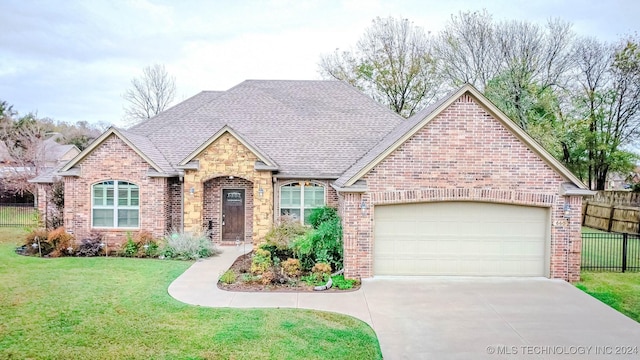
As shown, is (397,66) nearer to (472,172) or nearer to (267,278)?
(472,172)

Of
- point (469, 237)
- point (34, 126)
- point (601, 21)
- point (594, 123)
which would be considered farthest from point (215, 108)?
point (594, 123)

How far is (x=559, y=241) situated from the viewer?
11.6 metres

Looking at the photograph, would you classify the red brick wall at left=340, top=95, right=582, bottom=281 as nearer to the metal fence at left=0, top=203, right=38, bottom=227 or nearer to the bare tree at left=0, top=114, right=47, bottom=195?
the metal fence at left=0, top=203, right=38, bottom=227

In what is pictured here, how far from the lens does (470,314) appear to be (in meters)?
8.91

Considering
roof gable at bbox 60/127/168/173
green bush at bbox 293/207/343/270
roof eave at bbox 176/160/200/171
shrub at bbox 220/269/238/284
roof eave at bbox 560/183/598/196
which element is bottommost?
shrub at bbox 220/269/238/284

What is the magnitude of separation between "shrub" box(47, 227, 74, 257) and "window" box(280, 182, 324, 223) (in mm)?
7371

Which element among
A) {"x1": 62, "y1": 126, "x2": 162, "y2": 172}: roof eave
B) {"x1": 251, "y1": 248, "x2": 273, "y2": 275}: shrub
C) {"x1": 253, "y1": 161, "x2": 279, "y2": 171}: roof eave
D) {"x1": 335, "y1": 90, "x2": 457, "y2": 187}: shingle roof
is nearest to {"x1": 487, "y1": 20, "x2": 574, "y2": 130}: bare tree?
{"x1": 335, "y1": 90, "x2": 457, "y2": 187}: shingle roof

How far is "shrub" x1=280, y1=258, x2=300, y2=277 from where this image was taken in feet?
38.0

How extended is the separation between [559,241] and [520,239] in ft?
3.18

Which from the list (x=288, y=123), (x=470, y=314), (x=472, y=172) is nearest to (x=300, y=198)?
(x=288, y=123)

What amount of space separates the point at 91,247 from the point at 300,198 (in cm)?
747

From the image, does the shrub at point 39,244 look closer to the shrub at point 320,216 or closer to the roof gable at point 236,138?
the roof gable at point 236,138

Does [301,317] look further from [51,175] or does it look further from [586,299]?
[51,175]

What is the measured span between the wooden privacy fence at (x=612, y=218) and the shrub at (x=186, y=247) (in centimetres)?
2116
